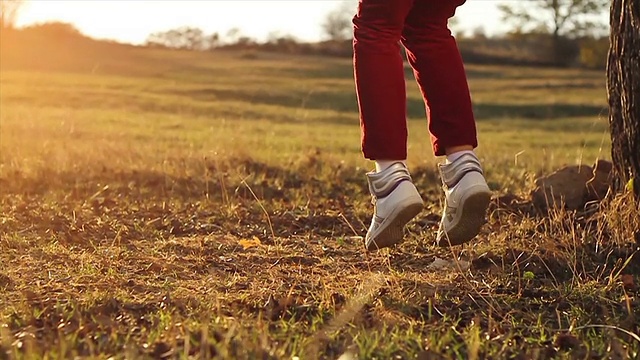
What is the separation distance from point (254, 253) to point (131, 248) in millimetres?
532

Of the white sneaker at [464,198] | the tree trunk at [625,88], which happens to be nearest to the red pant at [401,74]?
the white sneaker at [464,198]

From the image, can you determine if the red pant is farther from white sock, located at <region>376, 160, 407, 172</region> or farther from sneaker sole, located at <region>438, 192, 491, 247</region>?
sneaker sole, located at <region>438, 192, 491, 247</region>

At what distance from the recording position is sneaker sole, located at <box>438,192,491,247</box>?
3102 millimetres

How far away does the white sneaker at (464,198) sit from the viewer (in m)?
3.10

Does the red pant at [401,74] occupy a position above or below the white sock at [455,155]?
above

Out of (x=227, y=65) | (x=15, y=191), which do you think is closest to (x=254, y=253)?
(x=15, y=191)

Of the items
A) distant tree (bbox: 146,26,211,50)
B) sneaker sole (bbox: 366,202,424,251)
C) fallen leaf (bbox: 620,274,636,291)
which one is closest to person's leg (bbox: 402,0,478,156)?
sneaker sole (bbox: 366,202,424,251)

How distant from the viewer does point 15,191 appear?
214 inches

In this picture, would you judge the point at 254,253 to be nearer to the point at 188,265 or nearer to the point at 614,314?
the point at 188,265

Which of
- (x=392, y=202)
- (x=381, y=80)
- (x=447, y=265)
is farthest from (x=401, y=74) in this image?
(x=447, y=265)

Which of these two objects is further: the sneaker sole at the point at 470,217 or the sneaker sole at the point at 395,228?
the sneaker sole at the point at 470,217

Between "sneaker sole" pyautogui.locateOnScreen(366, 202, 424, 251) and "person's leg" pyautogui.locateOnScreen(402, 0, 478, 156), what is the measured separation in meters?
0.38

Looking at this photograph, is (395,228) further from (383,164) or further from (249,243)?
(249,243)

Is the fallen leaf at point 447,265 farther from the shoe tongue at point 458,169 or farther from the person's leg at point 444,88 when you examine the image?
the shoe tongue at point 458,169
